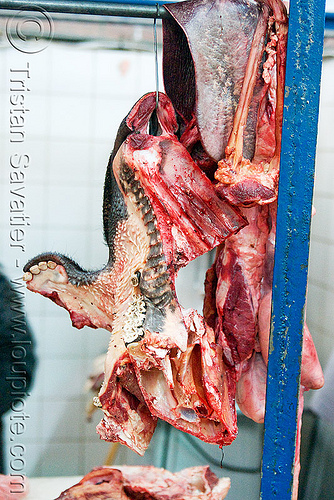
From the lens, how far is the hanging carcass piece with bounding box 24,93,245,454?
2.82ft

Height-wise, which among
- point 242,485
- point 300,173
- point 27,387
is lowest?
point 242,485

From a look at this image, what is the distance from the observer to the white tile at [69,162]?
5.91ft

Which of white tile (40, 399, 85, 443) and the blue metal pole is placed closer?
the blue metal pole

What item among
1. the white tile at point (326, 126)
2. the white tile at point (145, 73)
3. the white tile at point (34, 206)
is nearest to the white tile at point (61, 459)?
the white tile at point (34, 206)

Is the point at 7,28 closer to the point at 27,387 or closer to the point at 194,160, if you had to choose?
the point at 194,160

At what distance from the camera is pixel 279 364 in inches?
28.7

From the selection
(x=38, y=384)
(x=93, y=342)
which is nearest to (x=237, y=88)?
(x=93, y=342)

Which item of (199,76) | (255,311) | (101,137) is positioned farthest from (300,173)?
(101,137)

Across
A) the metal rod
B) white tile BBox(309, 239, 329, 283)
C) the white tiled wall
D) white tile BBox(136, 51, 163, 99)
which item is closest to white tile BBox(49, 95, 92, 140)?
the white tiled wall

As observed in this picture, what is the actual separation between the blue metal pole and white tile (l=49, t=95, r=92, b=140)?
1225 mm

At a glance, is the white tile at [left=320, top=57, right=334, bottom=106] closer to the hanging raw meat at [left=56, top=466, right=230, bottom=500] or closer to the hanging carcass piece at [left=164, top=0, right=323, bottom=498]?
the hanging carcass piece at [left=164, top=0, right=323, bottom=498]

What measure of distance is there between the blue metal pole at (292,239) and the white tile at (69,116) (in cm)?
122

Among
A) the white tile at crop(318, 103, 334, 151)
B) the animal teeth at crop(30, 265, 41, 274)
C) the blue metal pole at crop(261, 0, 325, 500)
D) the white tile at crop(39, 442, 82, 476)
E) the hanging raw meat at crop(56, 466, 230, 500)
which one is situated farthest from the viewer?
the white tile at crop(39, 442, 82, 476)

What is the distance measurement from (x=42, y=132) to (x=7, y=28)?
1.21ft
